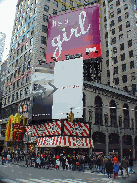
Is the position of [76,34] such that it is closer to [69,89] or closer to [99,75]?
[69,89]

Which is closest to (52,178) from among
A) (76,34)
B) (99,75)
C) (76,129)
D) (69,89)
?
(69,89)

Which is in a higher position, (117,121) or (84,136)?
(117,121)

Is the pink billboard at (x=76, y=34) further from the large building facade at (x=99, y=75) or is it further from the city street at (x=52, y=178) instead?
the city street at (x=52, y=178)

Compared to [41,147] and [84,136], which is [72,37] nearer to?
[84,136]

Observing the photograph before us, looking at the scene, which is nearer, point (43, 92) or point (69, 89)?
point (69, 89)

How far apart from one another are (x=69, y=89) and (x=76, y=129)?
9.87 m

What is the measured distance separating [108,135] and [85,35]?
2130cm

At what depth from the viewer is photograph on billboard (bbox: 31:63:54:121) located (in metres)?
31.2

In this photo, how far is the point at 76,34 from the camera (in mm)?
26359

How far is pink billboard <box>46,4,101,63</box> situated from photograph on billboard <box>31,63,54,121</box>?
426cm

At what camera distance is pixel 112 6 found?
5997 cm

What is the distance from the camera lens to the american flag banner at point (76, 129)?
3212 centimetres

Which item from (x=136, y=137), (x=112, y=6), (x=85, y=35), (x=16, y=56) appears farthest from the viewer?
(x=112, y=6)

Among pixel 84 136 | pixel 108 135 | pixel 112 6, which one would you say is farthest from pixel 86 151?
pixel 112 6
